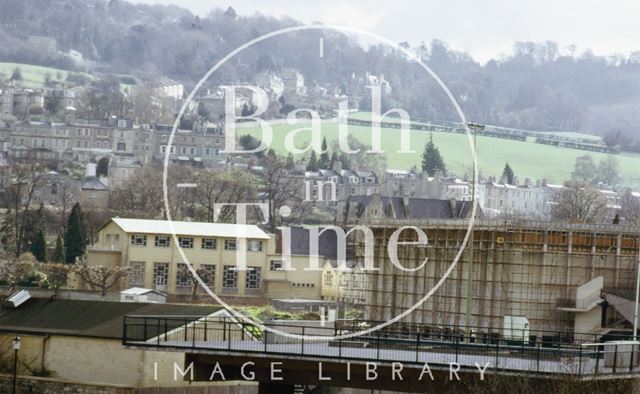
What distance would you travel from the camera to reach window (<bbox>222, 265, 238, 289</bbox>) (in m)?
101

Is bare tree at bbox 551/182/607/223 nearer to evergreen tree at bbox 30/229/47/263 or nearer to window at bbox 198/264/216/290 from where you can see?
evergreen tree at bbox 30/229/47/263

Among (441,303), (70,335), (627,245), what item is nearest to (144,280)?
(441,303)

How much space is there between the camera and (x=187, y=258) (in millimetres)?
99000

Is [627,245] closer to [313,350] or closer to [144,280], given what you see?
[313,350]

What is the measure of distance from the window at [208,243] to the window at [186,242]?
65cm

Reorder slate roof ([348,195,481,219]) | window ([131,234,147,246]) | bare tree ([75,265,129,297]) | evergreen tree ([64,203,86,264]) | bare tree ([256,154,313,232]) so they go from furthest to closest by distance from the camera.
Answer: bare tree ([256,154,313,232])
evergreen tree ([64,203,86,264])
slate roof ([348,195,481,219])
window ([131,234,147,246])
bare tree ([75,265,129,297])

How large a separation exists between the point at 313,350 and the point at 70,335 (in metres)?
10.6

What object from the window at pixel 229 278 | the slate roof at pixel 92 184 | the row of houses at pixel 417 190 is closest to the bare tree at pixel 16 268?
the window at pixel 229 278

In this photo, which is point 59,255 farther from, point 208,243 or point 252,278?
point 208,243

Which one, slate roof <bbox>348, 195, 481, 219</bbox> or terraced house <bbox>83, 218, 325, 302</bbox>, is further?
slate roof <bbox>348, 195, 481, 219</bbox>

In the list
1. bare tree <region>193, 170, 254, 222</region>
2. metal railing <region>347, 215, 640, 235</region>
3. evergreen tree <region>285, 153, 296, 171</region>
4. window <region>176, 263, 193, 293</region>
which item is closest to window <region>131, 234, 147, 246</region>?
window <region>176, 263, 193, 293</region>

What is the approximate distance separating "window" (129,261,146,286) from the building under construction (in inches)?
1136

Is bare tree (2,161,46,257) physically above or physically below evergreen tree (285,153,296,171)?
below

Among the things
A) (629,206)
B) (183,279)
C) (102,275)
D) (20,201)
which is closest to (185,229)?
(183,279)
